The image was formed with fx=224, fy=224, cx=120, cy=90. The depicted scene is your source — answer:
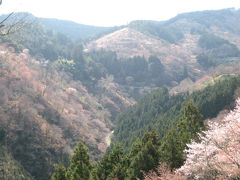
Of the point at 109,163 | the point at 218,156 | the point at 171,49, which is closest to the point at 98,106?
the point at 109,163

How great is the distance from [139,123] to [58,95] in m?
27.9

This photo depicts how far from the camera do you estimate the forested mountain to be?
88.3 feet

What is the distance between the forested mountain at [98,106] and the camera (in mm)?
26906

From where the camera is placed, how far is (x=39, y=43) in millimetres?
110562

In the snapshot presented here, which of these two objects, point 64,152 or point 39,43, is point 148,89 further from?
point 64,152

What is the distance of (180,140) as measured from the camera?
2527 cm

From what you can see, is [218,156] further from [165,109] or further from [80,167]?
[165,109]

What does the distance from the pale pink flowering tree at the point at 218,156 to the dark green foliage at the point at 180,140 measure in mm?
3412

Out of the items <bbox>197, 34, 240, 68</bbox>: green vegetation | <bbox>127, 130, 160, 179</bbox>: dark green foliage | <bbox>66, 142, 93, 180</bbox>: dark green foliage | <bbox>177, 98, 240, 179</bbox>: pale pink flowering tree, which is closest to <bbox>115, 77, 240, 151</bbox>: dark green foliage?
<bbox>66, 142, 93, 180</bbox>: dark green foliage

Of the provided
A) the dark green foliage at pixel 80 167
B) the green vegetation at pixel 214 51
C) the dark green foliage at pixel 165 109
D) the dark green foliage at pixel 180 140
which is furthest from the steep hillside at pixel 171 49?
the dark green foliage at pixel 80 167

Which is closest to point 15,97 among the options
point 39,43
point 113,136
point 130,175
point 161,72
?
point 113,136

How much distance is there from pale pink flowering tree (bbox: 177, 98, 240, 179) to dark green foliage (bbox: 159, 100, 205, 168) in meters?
3.41

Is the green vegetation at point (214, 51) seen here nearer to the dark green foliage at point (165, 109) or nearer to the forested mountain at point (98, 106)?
the forested mountain at point (98, 106)

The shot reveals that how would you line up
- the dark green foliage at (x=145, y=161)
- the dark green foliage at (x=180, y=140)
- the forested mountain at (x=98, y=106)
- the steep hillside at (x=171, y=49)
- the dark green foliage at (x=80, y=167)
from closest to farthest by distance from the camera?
1. the dark green foliage at (x=180, y=140)
2. the dark green foliage at (x=145, y=161)
3. the dark green foliage at (x=80, y=167)
4. the forested mountain at (x=98, y=106)
5. the steep hillside at (x=171, y=49)
